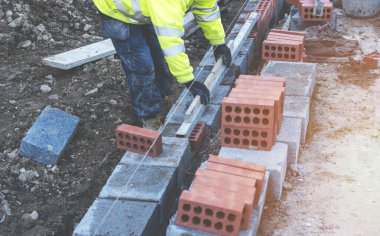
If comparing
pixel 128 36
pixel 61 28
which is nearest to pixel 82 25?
pixel 61 28

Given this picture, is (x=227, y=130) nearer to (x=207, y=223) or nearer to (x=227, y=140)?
(x=227, y=140)

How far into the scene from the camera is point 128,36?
5.04 meters

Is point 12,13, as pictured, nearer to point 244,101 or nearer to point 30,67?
point 30,67

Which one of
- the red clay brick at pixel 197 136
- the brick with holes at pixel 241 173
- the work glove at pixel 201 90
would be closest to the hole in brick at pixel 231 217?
the brick with holes at pixel 241 173

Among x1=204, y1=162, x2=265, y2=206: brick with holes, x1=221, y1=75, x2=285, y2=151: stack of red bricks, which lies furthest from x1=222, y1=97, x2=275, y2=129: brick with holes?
x1=204, y1=162, x2=265, y2=206: brick with holes

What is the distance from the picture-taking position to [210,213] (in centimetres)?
345

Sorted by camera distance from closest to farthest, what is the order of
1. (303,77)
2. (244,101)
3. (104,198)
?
1. (104,198)
2. (244,101)
3. (303,77)

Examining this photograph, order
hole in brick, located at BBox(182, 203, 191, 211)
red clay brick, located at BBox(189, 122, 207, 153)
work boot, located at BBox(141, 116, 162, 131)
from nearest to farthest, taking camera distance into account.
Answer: hole in brick, located at BBox(182, 203, 191, 211) → red clay brick, located at BBox(189, 122, 207, 153) → work boot, located at BBox(141, 116, 162, 131)

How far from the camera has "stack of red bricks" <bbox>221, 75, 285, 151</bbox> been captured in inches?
166

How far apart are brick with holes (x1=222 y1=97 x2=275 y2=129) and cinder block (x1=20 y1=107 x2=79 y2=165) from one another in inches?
74.6

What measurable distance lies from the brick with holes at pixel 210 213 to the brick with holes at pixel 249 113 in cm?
97

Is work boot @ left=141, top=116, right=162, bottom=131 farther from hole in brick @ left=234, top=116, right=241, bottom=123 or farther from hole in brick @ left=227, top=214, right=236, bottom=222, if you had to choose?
hole in brick @ left=227, top=214, right=236, bottom=222

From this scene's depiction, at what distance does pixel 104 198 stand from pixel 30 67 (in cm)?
352

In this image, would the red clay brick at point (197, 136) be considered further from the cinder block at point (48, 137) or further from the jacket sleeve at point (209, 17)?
the cinder block at point (48, 137)
